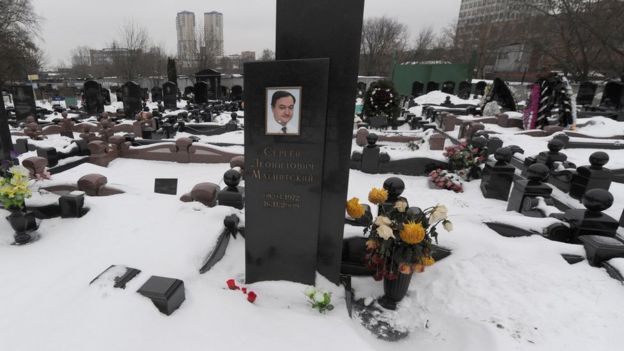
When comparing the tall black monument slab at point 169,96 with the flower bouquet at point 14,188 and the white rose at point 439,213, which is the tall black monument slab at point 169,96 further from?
the white rose at point 439,213

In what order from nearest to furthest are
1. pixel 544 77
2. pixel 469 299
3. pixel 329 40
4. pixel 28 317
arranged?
pixel 28 317, pixel 329 40, pixel 469 299, pixel 544 77

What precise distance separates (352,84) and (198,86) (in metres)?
23.3

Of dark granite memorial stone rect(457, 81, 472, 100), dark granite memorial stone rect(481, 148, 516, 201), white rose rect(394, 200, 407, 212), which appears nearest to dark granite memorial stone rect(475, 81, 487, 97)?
dark granite memorial stone rect(457, 81, 472, 100)

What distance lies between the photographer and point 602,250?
11.4 feet

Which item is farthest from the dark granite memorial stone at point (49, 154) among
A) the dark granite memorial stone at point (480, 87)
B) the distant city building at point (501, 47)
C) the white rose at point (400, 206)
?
the distant city building at point (501, 47)

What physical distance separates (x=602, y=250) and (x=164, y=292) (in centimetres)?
448

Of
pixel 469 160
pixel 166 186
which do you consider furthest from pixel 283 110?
pixel 469 160

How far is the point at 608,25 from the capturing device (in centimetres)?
2470

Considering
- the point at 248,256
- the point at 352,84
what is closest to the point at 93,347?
the point at 248,256

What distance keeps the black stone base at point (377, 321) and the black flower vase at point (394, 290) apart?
0.30 feet

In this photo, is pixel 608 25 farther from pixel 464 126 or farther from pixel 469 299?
pixel 469 299

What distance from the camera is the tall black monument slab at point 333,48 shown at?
9.27ft

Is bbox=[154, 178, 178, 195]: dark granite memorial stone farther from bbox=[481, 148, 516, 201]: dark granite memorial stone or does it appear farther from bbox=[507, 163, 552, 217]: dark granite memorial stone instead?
bbox=[481, 148, 516, 201]: dark granite memorial stone

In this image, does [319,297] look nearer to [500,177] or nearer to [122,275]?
[122,275]
